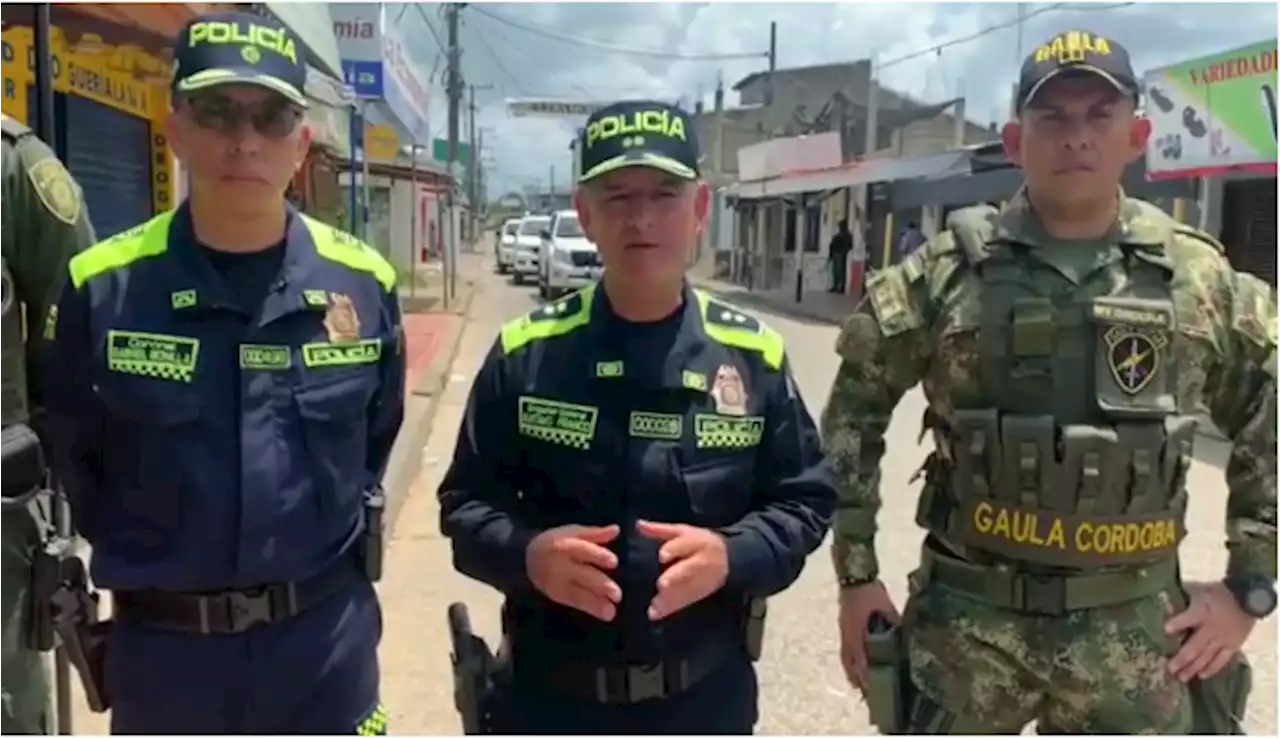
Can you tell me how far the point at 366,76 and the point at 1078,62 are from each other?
→ 1245 centimetres

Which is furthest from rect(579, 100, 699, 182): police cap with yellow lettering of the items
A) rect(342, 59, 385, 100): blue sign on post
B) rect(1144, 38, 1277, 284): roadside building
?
rect(342, 59, 385, 100): blue sign on post

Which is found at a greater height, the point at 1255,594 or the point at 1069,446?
the point at 1069,446

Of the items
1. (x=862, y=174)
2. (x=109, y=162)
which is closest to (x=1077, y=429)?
(x=109, y=162)

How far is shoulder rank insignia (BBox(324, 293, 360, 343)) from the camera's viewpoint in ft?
7.87

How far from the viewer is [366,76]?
14.0m

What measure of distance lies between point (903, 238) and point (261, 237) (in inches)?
A: 871

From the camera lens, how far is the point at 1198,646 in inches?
99.8

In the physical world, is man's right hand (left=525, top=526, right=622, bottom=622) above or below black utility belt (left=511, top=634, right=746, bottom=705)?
above

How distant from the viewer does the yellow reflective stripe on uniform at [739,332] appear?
2.33 m

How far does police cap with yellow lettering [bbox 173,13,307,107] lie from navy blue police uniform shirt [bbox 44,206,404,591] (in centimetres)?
26

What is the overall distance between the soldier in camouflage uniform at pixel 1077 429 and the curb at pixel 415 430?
2559mm

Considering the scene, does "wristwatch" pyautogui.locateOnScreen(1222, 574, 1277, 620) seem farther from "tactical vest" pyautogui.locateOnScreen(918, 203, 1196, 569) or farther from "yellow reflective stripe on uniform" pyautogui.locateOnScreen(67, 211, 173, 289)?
"yellow reflective stripe on uniform" pyautogui.locateOnScreen(67, 211, 173, 289)

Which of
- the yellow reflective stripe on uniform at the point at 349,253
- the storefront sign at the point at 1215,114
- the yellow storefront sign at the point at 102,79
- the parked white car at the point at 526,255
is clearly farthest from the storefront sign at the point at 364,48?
the parked white car at the point at 526,255

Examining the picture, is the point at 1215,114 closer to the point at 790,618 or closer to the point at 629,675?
the point at 790,618
